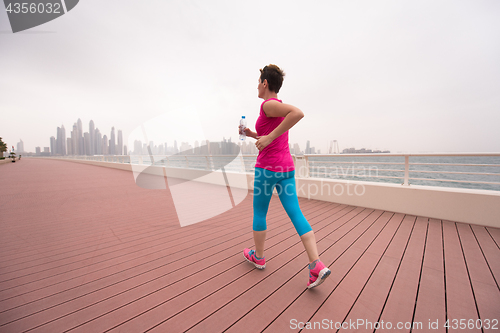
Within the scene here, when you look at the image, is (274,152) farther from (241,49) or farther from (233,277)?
(241,49)

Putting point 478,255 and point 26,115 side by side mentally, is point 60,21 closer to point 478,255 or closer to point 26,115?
point 478,255

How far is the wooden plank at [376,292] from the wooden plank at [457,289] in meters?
0.31

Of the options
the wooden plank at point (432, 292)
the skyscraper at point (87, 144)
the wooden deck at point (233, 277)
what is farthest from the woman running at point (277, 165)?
the skyscraper at point (87, 144)

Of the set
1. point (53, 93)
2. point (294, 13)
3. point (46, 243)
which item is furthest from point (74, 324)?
point (53, 93)

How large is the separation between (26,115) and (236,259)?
49.4 metres

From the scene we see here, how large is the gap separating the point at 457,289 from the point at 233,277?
5.34 feet

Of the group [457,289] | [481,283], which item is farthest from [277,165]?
[481,283]

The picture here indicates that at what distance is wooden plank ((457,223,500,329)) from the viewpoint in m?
1.16

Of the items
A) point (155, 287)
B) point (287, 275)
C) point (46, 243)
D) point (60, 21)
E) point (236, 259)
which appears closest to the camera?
point (155, 287)

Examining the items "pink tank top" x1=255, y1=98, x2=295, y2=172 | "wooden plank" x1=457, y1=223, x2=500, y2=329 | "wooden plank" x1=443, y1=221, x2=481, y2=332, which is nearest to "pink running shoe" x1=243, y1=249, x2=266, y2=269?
"pink tank top" x1=255, y1=98, x2=295, y2=172

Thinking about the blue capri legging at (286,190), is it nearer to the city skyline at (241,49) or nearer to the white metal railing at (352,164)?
the white metal railing at (352,164)

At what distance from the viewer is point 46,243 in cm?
218

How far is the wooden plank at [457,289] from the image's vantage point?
1.13 metres

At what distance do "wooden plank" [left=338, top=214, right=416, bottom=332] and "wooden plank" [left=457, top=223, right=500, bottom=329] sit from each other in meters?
0.42
